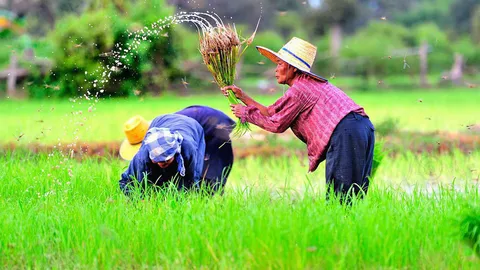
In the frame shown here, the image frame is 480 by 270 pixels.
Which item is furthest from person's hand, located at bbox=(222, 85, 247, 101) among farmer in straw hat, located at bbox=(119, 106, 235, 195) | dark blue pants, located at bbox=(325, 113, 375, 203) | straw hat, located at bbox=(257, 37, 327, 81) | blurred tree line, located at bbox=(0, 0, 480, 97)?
blurred tree line, located at bbox=(0, 0, 480, 97)

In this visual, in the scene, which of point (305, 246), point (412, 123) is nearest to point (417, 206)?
point (305, 246)

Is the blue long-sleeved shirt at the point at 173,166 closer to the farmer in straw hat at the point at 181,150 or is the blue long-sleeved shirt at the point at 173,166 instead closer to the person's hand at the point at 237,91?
the farmer in straw hat at the point at 181,150

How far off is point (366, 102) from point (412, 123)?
4.70 meters

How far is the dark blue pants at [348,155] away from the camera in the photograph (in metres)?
4.61

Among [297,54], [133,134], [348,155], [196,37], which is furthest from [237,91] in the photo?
[196,37]

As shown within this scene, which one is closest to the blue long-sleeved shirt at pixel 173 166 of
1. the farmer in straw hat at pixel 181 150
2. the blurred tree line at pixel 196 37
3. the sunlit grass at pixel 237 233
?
the farmer in straw hat at pixel 181 150

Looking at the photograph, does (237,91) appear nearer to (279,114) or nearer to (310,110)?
(279,114)

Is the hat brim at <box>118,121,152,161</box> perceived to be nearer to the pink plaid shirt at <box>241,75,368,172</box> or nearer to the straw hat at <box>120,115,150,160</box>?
the straw hat at <box>120,115,150,160</box>

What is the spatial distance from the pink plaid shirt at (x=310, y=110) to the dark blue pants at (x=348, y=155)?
0.04m

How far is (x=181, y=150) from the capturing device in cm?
477

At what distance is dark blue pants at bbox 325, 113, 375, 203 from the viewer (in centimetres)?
461

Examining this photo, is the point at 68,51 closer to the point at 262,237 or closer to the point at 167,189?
the point at 167,189

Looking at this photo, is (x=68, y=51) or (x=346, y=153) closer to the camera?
(x=346, y=153)

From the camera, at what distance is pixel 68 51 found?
17594mm
